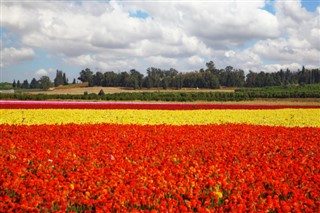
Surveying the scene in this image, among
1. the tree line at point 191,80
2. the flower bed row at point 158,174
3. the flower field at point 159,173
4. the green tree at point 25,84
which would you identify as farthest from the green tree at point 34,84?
the flower bed row at point 158,174

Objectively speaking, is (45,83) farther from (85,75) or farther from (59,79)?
(59,79)

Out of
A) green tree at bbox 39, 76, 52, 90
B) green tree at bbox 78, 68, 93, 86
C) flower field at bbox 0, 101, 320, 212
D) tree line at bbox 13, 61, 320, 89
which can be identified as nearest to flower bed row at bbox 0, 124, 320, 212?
flower field at bbox 0, 101, 320, 212

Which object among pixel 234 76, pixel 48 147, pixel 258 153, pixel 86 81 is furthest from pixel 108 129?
pixel 86 81

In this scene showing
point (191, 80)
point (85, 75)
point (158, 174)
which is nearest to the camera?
point (158, 174)

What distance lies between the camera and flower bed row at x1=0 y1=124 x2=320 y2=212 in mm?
6191

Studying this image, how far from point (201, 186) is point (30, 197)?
2988 mm

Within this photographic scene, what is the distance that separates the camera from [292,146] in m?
11.6

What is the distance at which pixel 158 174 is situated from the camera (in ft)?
24.6

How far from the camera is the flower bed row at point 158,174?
6191 millimetres

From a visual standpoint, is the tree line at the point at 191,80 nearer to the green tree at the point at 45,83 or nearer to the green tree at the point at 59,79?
the green tree at the point at 45,83

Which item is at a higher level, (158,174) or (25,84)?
(25,84)

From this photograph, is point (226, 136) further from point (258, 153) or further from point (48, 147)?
point (48, 147)

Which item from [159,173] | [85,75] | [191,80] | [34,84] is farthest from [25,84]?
[159,173]

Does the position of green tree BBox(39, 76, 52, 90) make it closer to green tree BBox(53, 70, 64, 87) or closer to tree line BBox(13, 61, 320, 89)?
tree line BBox(13, 61, 320, 89)
